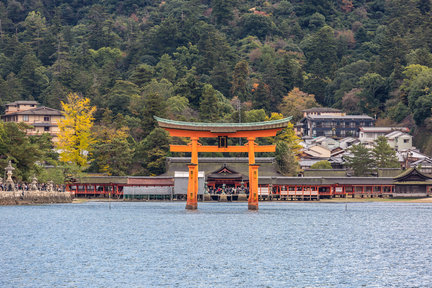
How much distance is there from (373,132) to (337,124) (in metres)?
11.8

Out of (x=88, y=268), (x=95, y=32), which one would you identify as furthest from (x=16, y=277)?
(x=95, y=32)

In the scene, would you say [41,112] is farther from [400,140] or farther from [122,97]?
[400,140]

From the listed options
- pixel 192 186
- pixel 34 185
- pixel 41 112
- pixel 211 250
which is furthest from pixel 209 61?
pixel 211 250

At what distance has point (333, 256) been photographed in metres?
39.4

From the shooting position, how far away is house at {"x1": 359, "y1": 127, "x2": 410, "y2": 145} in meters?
122

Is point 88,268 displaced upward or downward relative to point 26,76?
downward

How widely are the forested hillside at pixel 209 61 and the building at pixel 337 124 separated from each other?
3895mm

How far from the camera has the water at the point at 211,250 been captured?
3250 centimetres

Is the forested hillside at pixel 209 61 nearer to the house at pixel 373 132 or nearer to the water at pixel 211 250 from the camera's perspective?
the house at pixel 373 132

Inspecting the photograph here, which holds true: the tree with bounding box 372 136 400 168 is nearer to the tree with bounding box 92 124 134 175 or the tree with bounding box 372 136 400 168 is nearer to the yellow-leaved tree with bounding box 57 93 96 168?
the tree with bounding box 92 124 134 175

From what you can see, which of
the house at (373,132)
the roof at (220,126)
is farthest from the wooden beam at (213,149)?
the house at (373,132)

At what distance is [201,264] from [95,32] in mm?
136480

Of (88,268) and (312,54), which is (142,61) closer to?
(312,54)

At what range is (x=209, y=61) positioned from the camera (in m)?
148
